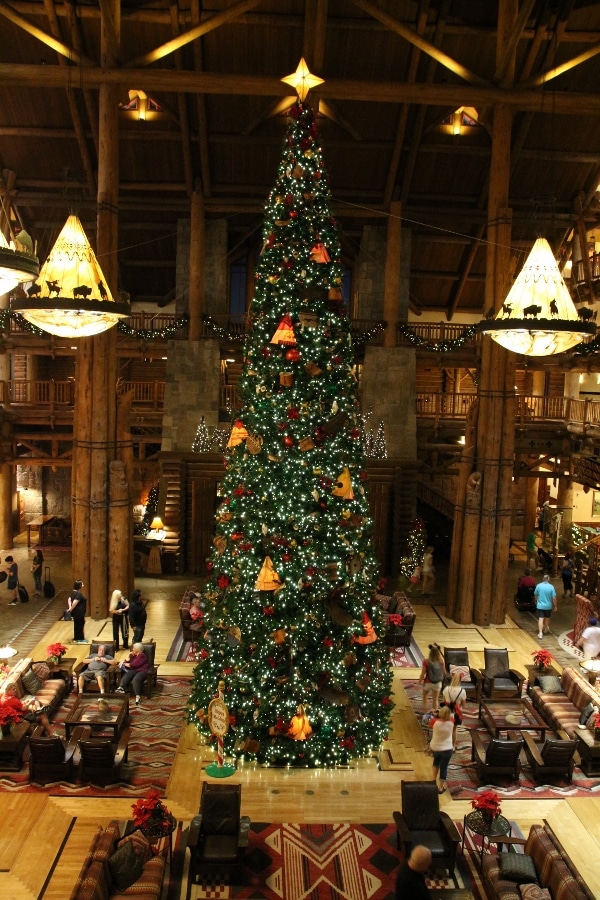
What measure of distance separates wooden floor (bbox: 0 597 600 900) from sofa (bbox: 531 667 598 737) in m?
1.38

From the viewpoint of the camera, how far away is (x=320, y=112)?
1745 centimetres

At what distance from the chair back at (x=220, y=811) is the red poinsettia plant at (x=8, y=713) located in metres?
2.89

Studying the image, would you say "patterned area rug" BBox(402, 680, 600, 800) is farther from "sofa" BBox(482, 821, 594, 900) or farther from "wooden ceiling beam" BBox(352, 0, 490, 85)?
"wooden ceiling beam" BBox(352, 0, 490, 85)

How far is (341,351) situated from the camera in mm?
9039

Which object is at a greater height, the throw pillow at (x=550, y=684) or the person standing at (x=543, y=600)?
the person standing at (x=543, y=600)

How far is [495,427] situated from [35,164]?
1268cm

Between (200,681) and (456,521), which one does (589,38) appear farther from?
(200,681)

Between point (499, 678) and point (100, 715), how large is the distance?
18.5 ft

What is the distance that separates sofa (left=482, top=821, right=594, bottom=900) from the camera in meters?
6.42

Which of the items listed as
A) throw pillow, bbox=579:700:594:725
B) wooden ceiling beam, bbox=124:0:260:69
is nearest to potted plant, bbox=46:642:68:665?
throw pillow, bbox=579:700:594:725

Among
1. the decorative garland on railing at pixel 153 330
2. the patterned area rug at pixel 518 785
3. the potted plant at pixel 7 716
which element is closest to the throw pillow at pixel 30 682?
→ the potted plant at pixel 7 716

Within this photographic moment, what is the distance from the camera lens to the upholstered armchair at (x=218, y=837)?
7184 mm

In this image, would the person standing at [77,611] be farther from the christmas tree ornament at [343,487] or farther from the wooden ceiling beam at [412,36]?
the wooden ceiling beam at [412,36]

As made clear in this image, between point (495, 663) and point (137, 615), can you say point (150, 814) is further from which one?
point (495, 663)
